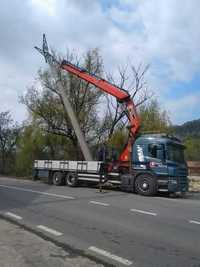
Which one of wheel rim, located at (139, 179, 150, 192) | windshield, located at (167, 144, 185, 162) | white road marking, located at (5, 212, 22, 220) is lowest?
white road marking, located at (5, 212, 22, 220)

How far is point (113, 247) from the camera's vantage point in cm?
721

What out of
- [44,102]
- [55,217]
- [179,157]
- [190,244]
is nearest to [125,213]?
[55,217]

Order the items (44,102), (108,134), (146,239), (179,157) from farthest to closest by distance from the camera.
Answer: (108,134) < (44,102) < (179,157) < (146,239)

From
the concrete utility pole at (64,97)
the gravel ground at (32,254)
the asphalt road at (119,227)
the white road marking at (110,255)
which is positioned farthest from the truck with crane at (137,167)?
the white road marking at (110,255)

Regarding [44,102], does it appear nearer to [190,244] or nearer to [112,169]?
[112,169]

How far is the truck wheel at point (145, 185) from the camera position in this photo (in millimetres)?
18297

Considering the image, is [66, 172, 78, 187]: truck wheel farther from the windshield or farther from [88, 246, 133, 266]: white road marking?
[88, 246, 133, 266]: white road marking

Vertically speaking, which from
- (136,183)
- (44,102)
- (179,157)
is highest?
(44,102)

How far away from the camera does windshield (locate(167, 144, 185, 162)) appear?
18688mm

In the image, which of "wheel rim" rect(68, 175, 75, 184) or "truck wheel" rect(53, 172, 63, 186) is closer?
"wheel rim" rect(68, 175, 75, 184)

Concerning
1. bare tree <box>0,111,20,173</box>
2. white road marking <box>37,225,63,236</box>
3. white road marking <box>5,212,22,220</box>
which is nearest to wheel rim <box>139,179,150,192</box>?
white road marking <box>5,212,22,220</box>

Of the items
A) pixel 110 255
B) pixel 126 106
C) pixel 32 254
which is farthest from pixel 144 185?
pixel 32 254

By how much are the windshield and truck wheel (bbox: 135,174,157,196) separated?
139 cm

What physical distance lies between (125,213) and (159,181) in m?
7.02
